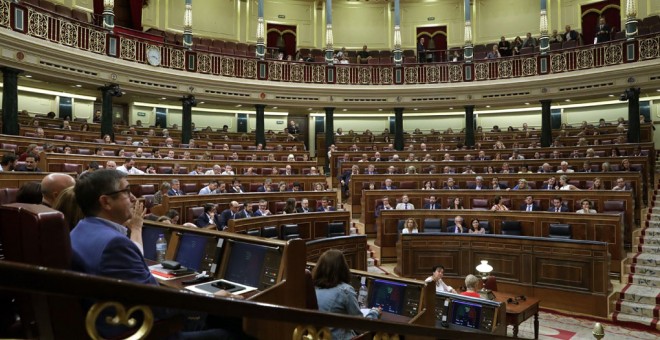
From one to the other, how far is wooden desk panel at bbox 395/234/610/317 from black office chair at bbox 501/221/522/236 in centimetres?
61

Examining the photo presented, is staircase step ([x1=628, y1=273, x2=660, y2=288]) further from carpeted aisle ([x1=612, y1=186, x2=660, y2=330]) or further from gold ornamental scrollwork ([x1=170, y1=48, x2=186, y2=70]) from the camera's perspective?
gold ornamental scrollwork ([x1=170, y1=48, x2=186, y2=70])

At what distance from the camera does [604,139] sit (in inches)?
496

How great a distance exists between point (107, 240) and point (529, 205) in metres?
7.79

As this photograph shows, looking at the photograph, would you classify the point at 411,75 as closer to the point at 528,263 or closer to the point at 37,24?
the point at 528,263

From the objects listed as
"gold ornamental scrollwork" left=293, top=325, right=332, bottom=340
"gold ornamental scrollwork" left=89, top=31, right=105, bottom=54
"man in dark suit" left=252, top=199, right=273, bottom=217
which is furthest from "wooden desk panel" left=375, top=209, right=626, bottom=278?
"gold ornamental scrollwork" left=89, top=31, right=105, bottom=54

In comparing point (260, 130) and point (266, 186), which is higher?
point (260, 130)

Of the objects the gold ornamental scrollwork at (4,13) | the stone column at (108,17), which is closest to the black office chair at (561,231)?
the gold ornamental scrollwork at (4,13)

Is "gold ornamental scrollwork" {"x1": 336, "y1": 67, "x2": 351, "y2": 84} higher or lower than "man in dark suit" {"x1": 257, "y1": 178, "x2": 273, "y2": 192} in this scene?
higher

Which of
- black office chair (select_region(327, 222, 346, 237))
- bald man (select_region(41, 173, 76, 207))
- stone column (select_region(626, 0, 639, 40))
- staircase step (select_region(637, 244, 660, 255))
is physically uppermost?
stone column (select_region(626, 0, 639, 40))

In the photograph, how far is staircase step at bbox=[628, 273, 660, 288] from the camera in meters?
6.65

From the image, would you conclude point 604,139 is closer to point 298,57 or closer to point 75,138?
point 298,57

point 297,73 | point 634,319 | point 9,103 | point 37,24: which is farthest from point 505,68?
point 9,103

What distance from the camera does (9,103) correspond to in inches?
377

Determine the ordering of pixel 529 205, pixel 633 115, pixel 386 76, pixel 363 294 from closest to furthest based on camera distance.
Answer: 1. pixel 363 294
2. pixel 529 205
3. pixel 633 115
4. pixel 386 76
